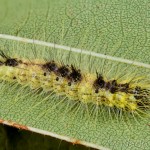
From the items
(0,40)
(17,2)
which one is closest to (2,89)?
(0,40)

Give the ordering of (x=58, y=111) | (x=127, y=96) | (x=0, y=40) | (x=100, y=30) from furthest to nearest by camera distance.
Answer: (x=0, y=40)
(x=100, y=30)
(x=58, y=111)
(x=127, y=96)

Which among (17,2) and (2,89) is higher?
(17,2)

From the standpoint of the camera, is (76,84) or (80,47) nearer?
(76,84)

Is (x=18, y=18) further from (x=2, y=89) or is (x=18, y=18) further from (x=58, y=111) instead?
(x=58, y=111)
